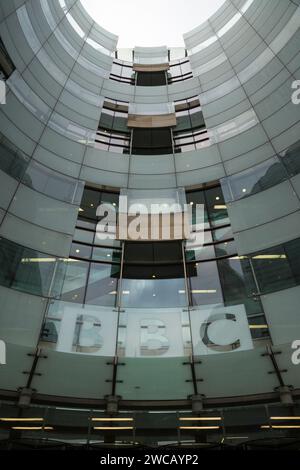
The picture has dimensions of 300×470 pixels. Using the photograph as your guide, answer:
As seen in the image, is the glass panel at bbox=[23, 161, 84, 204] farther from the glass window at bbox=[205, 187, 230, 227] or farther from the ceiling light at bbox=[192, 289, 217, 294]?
the ceiling light at bbox=[192, 289, 217, 294]

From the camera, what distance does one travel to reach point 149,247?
1512 cm

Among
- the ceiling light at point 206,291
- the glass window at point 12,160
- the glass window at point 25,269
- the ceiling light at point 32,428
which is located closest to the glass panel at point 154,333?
the ceiling light at point 206,291

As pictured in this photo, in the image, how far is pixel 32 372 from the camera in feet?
34.4

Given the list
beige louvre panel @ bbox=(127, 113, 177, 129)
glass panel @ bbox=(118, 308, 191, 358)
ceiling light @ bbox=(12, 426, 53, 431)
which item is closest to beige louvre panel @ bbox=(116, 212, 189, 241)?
glass panel @ bbox=(118, 308, 191, 358)

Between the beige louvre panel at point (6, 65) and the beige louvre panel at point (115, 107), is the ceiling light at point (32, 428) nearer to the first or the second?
the beige louvre panel at point (6, 65)

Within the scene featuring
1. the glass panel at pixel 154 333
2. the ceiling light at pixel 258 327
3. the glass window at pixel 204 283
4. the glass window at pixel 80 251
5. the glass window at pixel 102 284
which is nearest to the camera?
the ceiling light at pixel 258 327

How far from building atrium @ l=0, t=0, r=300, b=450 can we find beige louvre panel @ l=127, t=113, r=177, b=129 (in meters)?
0.14

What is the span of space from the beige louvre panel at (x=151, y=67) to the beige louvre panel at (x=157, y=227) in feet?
49.1

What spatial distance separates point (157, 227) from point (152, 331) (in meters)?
5.25

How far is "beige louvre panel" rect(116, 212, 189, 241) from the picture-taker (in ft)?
49.7

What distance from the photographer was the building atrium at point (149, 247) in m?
9.98

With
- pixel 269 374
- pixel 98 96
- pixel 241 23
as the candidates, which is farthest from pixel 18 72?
pixel 269 374

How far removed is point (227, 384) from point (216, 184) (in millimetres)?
9299
